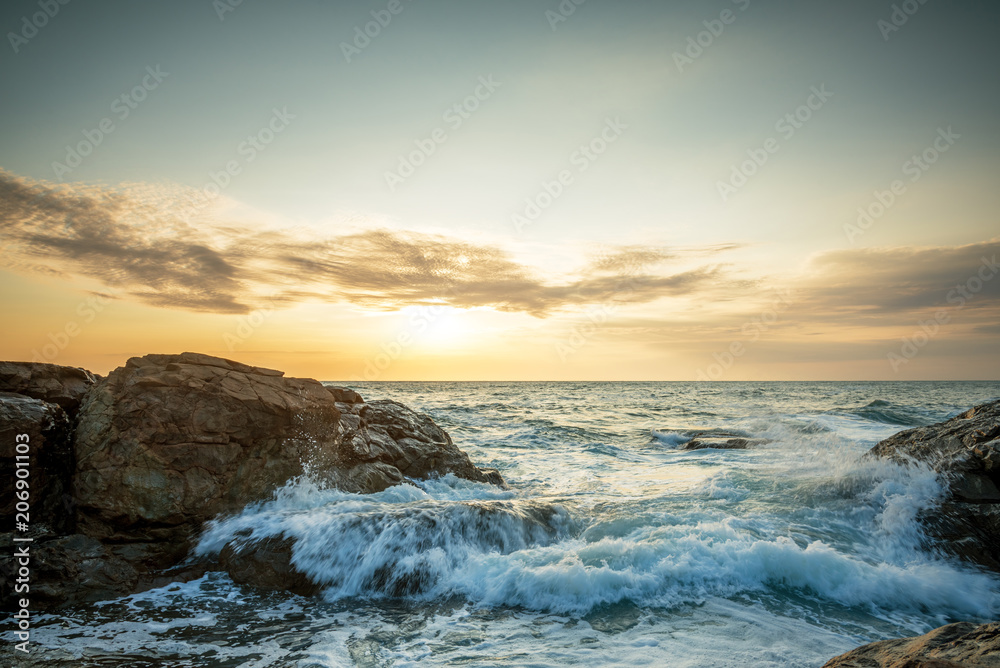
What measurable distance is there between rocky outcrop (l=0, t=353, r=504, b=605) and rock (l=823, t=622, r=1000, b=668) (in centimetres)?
632

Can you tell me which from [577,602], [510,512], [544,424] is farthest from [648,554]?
[544,424]

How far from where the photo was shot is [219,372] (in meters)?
8.89

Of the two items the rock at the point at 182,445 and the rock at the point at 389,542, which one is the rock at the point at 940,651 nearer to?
the rock at the point at 389,542

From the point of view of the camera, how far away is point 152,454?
7480mm

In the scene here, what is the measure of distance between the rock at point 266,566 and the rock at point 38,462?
2.38 metres

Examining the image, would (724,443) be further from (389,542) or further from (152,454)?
(152,454)

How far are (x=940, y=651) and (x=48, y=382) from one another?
37.3ft

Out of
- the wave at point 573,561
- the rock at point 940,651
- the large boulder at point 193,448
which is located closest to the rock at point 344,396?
the large boulder at point 193,448

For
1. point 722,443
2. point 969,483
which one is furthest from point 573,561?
point 722,443

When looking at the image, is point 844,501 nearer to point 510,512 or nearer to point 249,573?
point 510,512

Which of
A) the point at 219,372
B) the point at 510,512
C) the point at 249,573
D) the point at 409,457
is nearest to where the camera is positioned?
the point at 249,573

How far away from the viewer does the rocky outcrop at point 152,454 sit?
661cm

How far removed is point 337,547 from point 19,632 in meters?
3.25

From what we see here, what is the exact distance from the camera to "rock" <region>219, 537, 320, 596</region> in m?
6.49
